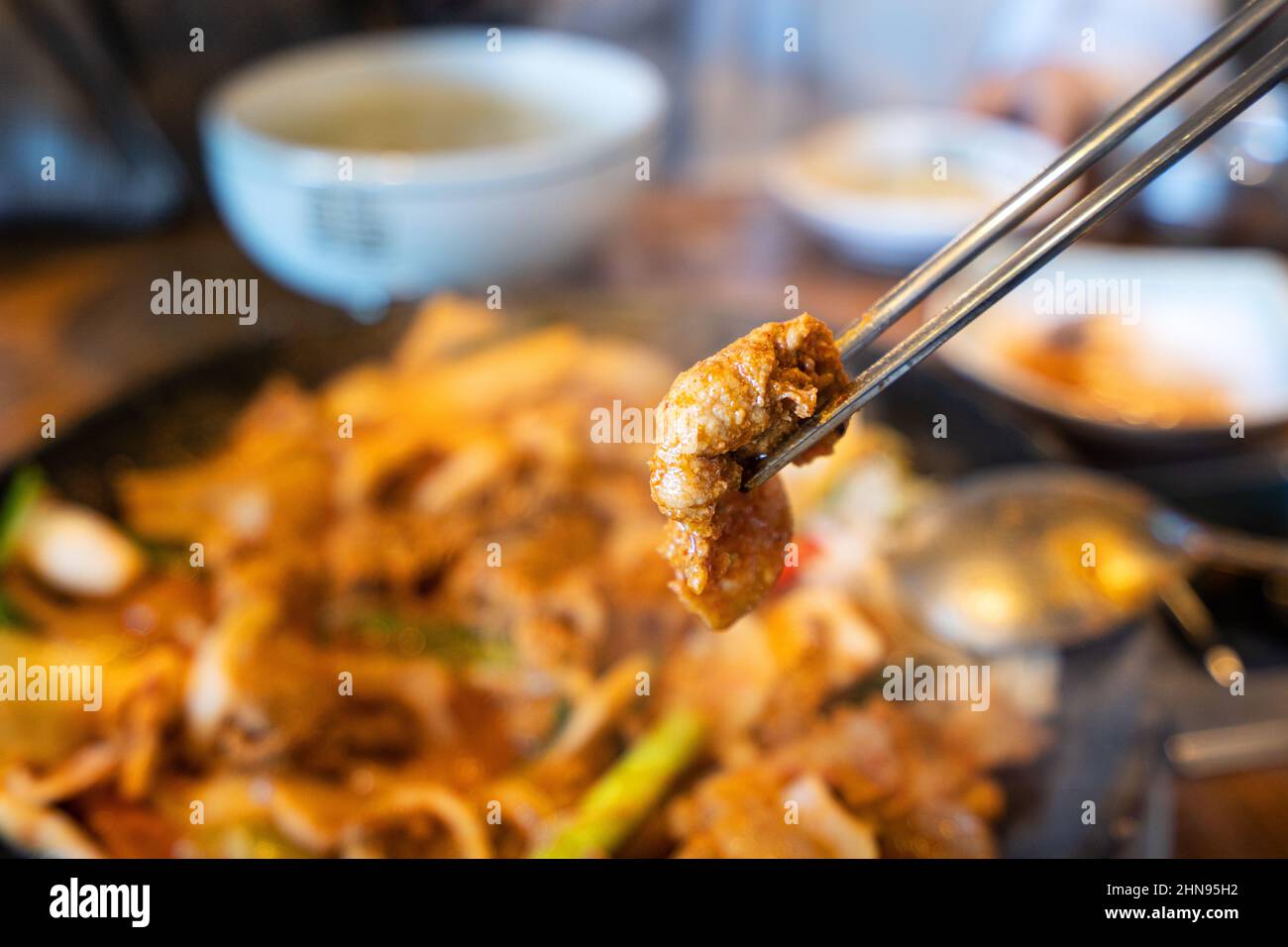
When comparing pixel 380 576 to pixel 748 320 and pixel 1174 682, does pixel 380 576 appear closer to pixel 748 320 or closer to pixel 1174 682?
pixel 748 320

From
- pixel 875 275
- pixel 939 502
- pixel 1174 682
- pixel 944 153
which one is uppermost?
pixel 944 153

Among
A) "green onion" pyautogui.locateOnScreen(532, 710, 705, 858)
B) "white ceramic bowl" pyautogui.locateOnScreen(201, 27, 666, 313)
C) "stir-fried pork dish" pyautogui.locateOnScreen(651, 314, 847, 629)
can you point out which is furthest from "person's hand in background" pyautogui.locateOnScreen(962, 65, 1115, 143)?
"stir-fried pork dish" pyautogui.locateOnScreen(651, 314, 847, 629)

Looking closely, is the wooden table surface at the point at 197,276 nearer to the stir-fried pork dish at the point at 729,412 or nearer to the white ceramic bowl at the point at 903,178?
the white ceramic bowl at the point at 903,178

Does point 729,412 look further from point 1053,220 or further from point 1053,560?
point 1053,560

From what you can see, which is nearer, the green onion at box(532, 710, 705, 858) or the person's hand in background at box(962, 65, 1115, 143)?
the green onion at box(532, 710, 705, 858)

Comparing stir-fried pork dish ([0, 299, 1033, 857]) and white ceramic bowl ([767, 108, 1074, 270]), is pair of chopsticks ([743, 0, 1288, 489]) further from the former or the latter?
white ceramic bowl ([767, 108, 1074, 270])

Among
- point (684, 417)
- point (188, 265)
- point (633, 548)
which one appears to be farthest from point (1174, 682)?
point (188, 265)

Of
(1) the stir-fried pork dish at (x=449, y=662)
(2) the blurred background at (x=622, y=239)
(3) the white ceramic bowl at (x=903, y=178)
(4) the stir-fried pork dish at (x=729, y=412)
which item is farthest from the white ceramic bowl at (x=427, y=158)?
(4) the stir-fried pork dish at (x=729, y=412)

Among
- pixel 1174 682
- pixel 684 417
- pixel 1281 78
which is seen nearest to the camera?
pixel 1281 78
